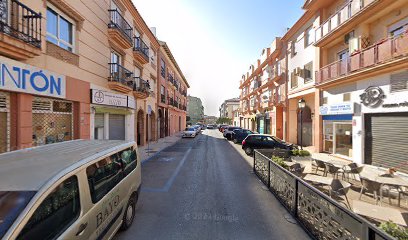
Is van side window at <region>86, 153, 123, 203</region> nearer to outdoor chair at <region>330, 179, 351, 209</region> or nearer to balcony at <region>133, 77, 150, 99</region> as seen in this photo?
outdoor chair at <region>330, 179, 351, 209</region>

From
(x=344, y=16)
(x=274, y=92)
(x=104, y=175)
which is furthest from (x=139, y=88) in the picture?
(x=274, y=92)

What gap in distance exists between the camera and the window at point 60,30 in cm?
790

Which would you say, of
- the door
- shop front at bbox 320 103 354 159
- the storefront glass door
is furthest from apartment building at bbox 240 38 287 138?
the door

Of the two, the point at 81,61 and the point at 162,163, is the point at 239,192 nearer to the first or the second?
the point at 162,163

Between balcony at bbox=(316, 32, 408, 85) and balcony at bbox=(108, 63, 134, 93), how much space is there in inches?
498

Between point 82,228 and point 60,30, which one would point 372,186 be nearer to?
point 82,228

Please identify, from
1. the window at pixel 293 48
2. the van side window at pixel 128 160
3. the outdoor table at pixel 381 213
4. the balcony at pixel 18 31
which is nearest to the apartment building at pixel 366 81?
the window at pixel 293 48

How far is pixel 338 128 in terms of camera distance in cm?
1321

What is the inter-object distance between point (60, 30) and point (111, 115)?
557 cm

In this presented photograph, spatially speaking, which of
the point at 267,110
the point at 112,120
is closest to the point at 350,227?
the point at 112,120

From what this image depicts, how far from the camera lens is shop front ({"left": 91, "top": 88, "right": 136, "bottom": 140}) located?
10.7 m

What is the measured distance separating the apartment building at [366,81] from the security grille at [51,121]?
45.5 feet

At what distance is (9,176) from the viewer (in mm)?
2418

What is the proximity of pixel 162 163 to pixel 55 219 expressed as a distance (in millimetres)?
8769
